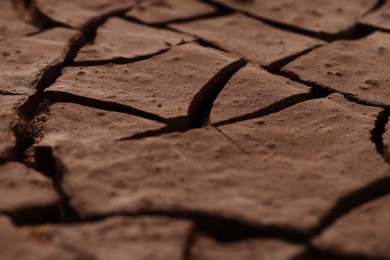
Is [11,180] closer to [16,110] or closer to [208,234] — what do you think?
[16,110]

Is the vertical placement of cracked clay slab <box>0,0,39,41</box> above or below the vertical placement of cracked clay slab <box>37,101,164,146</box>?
above

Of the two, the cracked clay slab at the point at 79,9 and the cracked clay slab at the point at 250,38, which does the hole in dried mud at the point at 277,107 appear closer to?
the cracked clay slab at the point at 250,38

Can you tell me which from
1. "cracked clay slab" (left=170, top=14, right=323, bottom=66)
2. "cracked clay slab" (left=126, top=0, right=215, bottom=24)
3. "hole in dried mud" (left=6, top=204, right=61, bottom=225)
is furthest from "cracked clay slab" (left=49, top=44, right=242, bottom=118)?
"hole in dried mud" (left=6, top=204, right=61, bottom=225)

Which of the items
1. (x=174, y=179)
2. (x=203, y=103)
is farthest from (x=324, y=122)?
(x=174, y=179)

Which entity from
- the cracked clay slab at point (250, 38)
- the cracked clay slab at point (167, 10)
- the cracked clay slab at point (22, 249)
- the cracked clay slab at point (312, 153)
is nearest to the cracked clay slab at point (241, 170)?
the cracked clay slab at point (312, 153)

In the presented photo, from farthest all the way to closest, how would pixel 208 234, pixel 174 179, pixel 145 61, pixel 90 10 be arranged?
pixel 90 10
pixel 145 61
pixel 174 179
pixel 208 234

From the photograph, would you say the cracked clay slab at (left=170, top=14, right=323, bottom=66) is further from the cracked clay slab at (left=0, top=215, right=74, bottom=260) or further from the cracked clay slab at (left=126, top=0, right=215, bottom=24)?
the cracked clay slab at (left=0, top=215, right=74, bottom=260)
